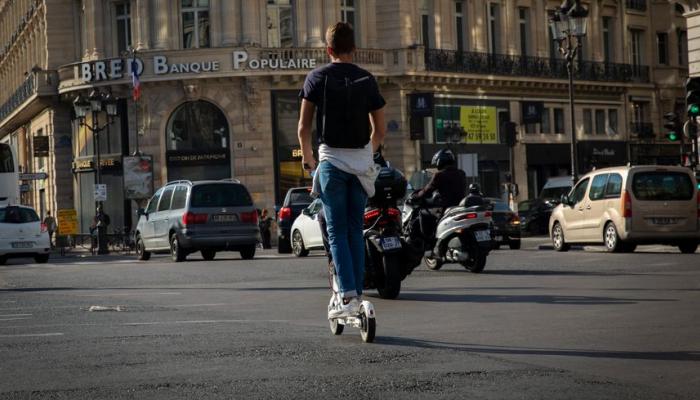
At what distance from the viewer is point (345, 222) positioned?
10172 mm

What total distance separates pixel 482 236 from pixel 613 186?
7.96 metres

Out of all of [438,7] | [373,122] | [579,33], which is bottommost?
[373,122]

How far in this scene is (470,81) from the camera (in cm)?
6241

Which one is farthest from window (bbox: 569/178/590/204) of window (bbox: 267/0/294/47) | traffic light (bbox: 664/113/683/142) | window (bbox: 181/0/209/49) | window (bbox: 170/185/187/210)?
window (bbox: 181/0/209/49)

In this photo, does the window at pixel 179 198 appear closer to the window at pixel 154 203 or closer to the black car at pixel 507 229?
the window at pixel 154 203

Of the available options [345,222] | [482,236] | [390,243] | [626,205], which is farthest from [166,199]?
[345,222]

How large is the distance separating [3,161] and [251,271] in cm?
2938

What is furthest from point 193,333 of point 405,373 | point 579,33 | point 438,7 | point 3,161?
point 438,7

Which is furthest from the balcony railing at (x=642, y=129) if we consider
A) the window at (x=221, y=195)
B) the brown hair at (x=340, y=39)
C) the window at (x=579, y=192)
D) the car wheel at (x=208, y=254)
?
the brown hair at (x=340, y=39)

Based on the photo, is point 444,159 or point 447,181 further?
point 447,181

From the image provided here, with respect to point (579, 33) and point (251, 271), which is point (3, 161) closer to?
point (579, 33)

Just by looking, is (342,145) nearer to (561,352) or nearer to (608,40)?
(561,352)

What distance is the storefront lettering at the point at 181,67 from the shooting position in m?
56.5

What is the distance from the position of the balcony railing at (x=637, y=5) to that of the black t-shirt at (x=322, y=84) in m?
63.4
